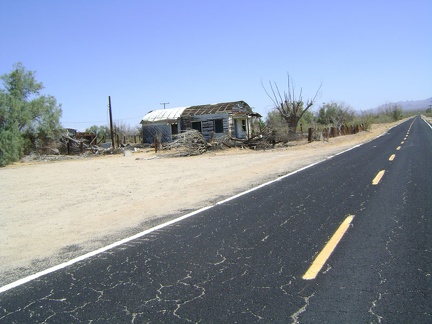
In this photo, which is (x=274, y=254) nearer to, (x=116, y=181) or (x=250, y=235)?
(x=250, y=235)

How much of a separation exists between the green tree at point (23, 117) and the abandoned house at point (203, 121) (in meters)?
9.46

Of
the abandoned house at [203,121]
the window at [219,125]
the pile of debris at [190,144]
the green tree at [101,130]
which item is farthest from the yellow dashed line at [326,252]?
the green tree at [101,130]

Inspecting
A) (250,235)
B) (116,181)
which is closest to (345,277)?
(250,235)

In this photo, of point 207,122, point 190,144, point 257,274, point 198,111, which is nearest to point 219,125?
point 207,122

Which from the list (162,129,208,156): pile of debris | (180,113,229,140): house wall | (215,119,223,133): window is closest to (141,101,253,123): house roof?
(180,113,229,140): house wall

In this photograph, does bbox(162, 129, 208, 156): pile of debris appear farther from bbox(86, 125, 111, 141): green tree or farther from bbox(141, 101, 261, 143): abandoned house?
bbox(86, 125, 111, 141): green tree

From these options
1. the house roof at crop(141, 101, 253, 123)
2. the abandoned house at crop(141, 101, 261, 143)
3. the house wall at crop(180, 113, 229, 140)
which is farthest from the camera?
the house roof at crop(141, 101, 253, 123)

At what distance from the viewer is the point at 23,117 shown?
1231 inches

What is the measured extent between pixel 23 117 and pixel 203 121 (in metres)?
16.1

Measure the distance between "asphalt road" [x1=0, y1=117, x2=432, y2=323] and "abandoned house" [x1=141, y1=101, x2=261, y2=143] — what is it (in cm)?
3028

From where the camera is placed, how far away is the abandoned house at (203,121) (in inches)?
1499

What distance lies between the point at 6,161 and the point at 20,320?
91.3 feet

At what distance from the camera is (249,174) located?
15156mm

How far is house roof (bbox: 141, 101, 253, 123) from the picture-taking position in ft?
127
